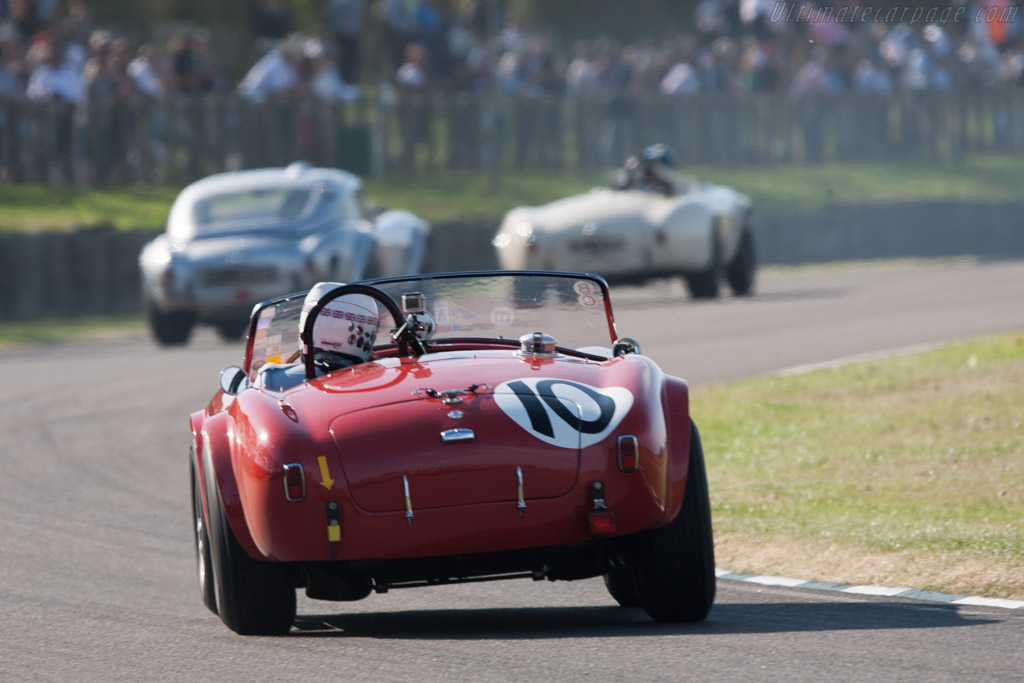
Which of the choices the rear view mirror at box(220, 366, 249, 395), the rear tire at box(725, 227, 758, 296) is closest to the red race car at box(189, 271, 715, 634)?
the rear view mirror at box(220, 366, 249, 395)

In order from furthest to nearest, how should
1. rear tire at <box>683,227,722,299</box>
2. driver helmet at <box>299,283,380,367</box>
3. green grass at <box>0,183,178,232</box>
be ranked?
green grass at <box>0,183,178,232</box>
rear tire at <box>683,227,722,299</box>
driver helmet at <box>299,283,380,367</box>

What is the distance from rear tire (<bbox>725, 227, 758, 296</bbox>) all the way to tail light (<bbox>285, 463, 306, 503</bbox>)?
13.3 metres

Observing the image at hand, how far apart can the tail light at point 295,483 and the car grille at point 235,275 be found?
35.9ft

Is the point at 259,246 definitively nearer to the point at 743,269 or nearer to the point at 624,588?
the point at 743,269

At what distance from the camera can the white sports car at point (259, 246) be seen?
16516 millimetres

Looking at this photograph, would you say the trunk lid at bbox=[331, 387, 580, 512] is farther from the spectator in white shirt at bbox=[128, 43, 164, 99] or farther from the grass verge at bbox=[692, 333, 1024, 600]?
the spectator in white shirt at bbox=[128, 43, 164, 99]

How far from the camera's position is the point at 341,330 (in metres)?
6.61

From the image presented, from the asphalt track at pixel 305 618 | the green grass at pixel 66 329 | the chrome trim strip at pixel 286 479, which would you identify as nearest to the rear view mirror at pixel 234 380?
the asphalt track at pixel 305 618

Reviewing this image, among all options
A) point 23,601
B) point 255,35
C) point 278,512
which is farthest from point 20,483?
point 255,35

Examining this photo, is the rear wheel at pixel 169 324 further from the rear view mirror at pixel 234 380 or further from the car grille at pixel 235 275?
the rear view mirror at pixel 234 380

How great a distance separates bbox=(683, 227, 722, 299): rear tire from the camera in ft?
58.9

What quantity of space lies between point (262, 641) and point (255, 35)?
18752 millimetres

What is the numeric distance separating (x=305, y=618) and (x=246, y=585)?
31.0 inches

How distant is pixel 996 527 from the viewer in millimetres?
7633
